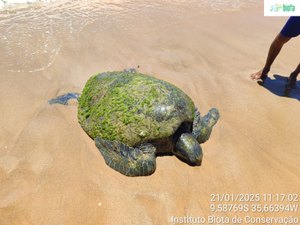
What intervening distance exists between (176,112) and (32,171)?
1537 mm

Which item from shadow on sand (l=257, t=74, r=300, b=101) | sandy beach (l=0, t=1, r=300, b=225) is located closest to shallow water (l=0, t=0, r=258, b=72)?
sandy beach (l=0, t=1, r=300, b=225)

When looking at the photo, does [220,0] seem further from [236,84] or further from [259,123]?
[259,123]

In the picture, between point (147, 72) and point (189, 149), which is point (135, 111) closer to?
point (189, 149)

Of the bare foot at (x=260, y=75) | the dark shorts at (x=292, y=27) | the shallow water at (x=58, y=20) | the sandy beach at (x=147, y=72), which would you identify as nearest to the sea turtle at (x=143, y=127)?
the sandy beach at (x=147, y=72)

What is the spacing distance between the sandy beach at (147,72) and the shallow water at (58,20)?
35 mm

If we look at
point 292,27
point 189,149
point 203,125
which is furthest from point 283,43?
point 189,149

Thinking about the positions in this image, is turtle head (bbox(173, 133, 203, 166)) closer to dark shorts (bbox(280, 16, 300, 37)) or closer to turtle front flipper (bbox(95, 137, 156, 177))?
turtle front flipper (bbox(95, 137, 156, 177))

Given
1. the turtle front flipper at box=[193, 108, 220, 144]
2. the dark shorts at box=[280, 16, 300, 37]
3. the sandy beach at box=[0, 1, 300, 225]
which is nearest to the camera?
the sandy beach at box=[0, 1, 300, 225]

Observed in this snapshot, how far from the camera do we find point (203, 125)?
3492 mm

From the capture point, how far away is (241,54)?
533 centimetres

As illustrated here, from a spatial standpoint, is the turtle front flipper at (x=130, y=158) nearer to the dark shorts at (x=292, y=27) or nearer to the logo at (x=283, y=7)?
the dark shorts at (x=292, y=27)

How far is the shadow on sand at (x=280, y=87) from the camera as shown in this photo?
14.0 feet

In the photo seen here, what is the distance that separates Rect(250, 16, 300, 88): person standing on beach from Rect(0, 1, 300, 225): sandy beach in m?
0.21

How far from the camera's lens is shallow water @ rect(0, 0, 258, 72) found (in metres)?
5.07
